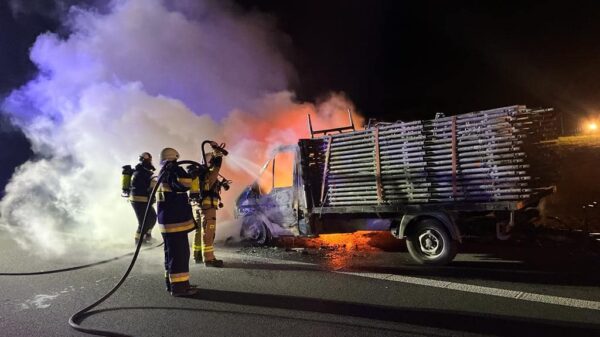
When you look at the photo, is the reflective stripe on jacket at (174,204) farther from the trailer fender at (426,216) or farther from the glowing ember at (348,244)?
the trailer fender at (426,216)

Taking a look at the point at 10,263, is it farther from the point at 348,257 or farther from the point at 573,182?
the point at 573,182

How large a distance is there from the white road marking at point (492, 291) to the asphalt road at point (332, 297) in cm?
1

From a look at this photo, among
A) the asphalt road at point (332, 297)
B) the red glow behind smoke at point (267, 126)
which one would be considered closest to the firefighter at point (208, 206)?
the asphalt road at point (332, 297)

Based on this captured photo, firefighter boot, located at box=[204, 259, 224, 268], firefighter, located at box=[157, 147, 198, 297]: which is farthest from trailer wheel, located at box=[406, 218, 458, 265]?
firefighter, located at box=[157, 147, 198, 297]

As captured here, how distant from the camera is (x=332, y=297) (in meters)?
5.12

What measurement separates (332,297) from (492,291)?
5.75 ft

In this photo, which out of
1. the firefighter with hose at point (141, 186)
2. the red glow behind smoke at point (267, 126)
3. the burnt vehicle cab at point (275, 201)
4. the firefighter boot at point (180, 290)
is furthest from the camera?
the red glow behind smoke at point (267, 126)

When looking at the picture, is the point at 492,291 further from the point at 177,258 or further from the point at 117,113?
the point at 117,113

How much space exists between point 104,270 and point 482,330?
531 centimetres

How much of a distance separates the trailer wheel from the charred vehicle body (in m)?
0.01

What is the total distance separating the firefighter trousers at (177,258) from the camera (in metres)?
5.36

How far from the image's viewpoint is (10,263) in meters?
7.45

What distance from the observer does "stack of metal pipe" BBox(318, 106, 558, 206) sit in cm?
612

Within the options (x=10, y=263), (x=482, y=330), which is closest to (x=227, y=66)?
(x=10, y=263)
